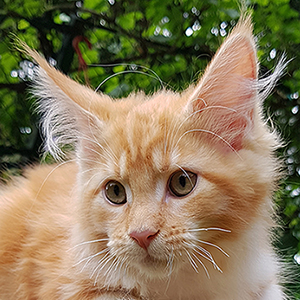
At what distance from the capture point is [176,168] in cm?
79

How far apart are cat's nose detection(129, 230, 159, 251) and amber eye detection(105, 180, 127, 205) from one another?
0.13 m

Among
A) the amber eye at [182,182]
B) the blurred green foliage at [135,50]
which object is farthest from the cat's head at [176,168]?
the blurred green foliage at [135,50]

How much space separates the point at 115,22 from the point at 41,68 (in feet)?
2.10

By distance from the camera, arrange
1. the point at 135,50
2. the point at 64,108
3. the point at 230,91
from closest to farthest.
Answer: the point at 230,91 → the point at 64,108 → the point at 135,50

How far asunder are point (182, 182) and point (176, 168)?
4 centimetres

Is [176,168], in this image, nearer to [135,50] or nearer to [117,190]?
[117,190]

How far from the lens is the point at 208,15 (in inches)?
52.1

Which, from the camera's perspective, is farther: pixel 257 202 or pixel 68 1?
pixel 68 1

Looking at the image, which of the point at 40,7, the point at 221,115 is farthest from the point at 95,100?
the point at 40,7

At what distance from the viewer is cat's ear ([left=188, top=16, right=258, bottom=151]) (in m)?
0.81

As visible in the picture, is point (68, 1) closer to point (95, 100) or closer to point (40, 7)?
point (40, 7)

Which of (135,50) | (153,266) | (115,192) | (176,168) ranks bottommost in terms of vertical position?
(153,266)

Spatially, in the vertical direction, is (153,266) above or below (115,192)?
below

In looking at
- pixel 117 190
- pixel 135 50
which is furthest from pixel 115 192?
pixel 135 50
